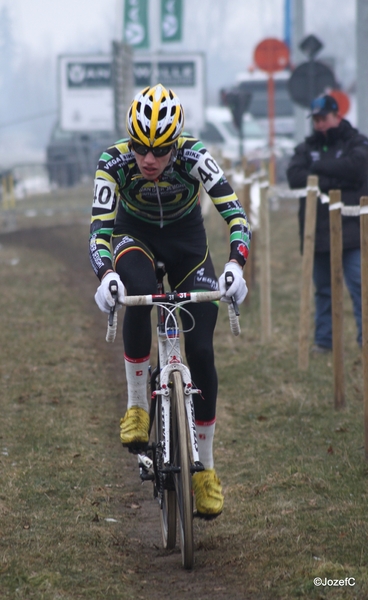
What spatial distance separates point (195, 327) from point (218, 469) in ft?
5.48

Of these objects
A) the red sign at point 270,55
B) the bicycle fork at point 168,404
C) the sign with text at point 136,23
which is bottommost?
the bicycle fork at point 168,404

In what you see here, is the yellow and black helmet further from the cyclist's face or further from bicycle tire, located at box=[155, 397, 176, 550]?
bicycle tire, located at box=[155, 397, 176, 550]

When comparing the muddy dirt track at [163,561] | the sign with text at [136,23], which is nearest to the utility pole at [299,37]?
the sign with text at [136,23]

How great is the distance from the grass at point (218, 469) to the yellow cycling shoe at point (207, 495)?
0.18 meters

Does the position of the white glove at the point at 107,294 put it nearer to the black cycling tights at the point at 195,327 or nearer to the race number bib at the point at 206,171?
the black cycling tights at the point at 195,327

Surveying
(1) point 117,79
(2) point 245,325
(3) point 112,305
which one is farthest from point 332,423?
(1) point 117,79

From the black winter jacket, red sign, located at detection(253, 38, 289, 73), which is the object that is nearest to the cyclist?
the black winter jacket

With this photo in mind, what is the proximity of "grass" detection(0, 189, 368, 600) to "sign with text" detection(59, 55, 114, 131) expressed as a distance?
20.3 metres

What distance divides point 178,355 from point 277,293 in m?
7.89

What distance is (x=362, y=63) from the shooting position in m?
12.2

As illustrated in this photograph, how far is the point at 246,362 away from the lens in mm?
9000

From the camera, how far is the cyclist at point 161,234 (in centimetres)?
485

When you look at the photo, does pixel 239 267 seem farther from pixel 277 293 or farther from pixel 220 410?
pixel 277 293

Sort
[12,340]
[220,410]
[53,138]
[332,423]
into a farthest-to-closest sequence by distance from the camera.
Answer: [53,138] → [12,340] → [220,410] → [332,423]
